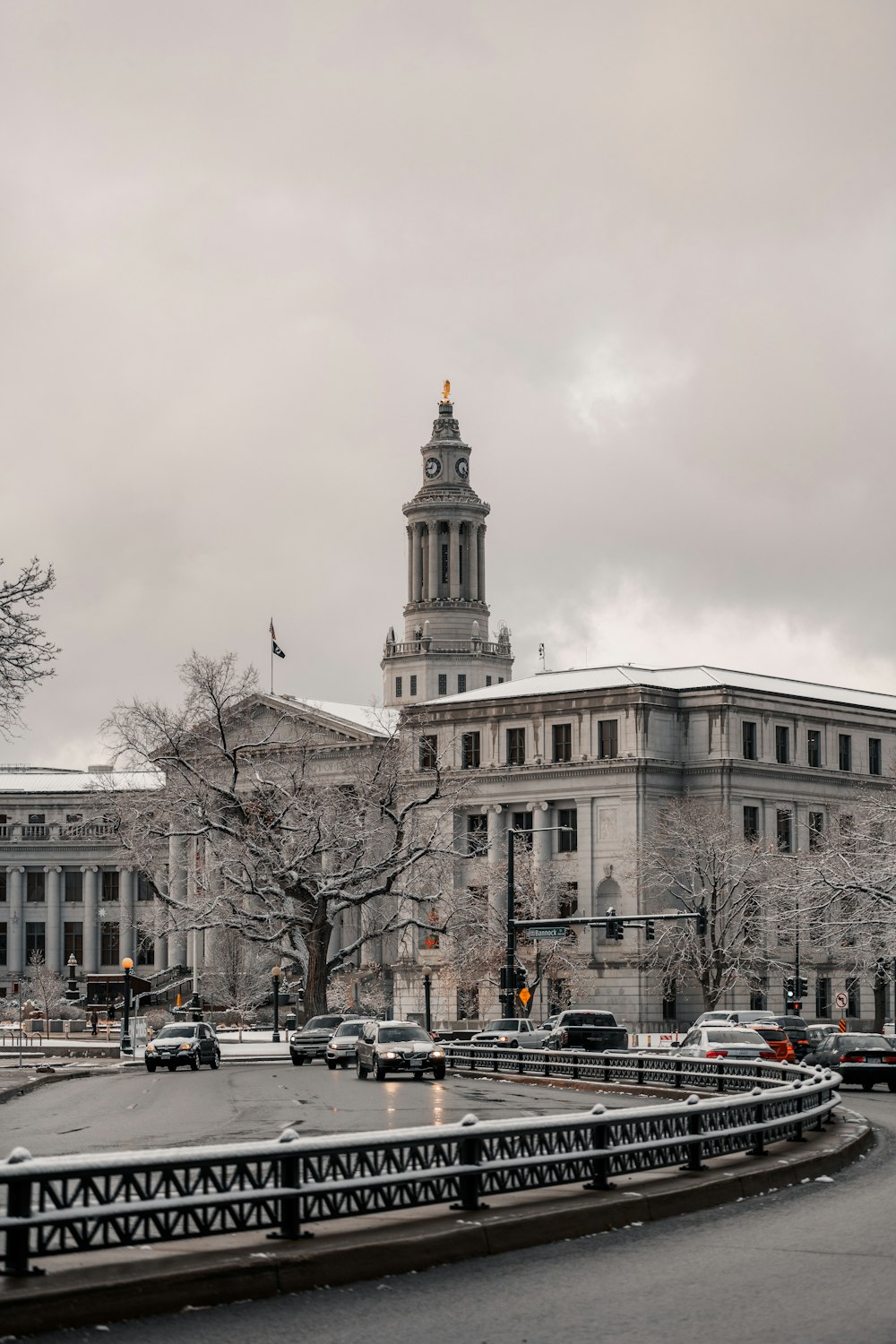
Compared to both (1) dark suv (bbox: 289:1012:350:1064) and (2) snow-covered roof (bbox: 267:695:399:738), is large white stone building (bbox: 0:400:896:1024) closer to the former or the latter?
(2) snow-covered roof (bbox: 267:695:399:738)

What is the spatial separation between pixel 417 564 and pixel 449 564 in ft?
10.3

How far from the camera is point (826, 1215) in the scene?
1789 centimetres

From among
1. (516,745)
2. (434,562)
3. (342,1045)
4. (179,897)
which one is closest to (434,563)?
(434,562)

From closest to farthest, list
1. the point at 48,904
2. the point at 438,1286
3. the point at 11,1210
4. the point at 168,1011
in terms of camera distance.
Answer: the point at 11,1210 < the point at 438,1286 < the point at 168,1011 < the point at 48,904

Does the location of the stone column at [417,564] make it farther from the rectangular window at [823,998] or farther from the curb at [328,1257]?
the curb at [328,1257]

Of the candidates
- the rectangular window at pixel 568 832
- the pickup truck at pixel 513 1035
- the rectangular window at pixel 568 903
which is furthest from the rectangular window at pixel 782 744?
the pickup truck at pixel 513 1035

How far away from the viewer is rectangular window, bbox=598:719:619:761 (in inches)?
4286

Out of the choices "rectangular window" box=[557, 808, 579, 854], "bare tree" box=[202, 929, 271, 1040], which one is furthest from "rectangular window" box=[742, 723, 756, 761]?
"bare tree" box=[202, 929, 271, 1040]

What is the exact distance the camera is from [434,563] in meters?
180

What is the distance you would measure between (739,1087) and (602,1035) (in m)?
14.2

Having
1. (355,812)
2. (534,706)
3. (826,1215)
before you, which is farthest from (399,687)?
(826,1215)

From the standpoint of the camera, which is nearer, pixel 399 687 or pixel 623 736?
pixel 623 736

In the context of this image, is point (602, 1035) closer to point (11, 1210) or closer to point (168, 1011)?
point (11, 1210)

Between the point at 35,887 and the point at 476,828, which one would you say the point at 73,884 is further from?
the point at 476,828
